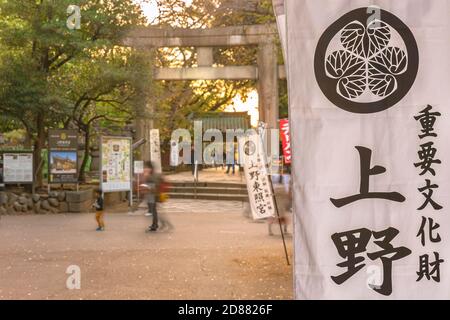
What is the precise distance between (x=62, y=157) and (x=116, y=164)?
1.52 metres

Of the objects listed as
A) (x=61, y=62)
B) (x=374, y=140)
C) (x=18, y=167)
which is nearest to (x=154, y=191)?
(x=18, y=167)

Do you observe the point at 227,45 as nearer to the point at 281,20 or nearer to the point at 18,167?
the point at 18,167

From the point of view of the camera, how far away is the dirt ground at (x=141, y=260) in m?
6.14

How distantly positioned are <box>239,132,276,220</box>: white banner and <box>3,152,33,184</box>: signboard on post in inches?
279

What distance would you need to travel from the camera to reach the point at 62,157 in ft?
48.5

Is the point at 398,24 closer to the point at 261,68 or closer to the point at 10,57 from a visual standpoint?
the point at 10,57

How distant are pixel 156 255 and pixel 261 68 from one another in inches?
406

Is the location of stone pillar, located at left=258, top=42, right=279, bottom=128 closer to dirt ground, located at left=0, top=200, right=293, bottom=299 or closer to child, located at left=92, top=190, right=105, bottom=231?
dirt ground, located at left=0, top=200, right=293, bottom=299

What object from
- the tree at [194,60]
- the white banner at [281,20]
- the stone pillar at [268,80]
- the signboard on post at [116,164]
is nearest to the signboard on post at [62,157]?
the signboard on post at [116,164]

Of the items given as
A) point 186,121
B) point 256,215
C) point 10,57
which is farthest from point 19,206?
point 186,121

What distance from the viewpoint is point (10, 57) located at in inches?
550

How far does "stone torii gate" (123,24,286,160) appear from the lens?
16.8 metres

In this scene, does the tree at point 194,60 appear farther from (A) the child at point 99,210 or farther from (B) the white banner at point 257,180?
(A) the child at point 99,210

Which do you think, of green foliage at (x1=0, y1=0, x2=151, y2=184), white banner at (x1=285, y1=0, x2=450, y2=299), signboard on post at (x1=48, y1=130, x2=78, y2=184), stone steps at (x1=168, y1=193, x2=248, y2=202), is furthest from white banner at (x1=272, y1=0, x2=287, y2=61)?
stone steps at (x1=168, y1=193, x2=248, y2=202)
